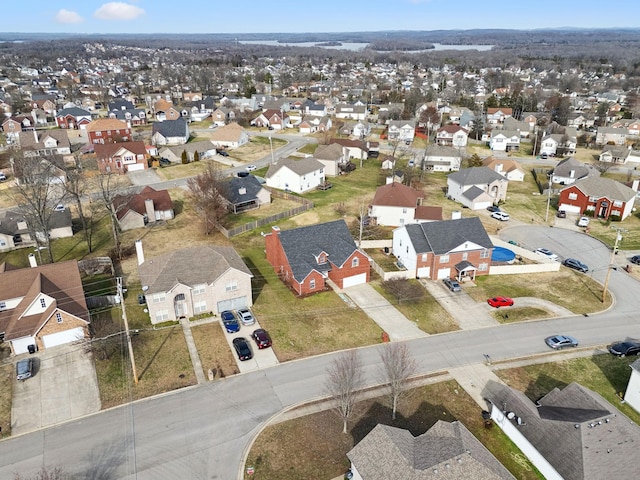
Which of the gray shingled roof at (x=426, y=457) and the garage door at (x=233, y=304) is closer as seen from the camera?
the gray shingled roof at (x=426, y=457)

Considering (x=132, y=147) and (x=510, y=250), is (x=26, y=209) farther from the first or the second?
(x=510, y=250)

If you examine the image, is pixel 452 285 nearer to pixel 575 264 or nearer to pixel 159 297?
pixel 575 264

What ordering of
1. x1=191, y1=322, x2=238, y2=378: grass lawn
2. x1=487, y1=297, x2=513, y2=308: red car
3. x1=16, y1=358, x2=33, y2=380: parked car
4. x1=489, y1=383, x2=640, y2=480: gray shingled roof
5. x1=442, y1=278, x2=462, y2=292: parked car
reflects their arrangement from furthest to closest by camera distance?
x1=442, y1=278, x2=462, y2=292: parked car < x1=487, y1=297, x2=513, y2=308: red car < x1=191, y1=322, x2=238, y2=378: grass lawn < x1=16, y1=358, x2=33, y2=380: parked car < x1=489, y1=383, x2=640, y2=480: gray shingled roof

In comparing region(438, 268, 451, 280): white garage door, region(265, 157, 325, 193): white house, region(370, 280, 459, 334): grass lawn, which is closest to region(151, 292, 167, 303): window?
region(370, 280, 459, 334): grass lawn

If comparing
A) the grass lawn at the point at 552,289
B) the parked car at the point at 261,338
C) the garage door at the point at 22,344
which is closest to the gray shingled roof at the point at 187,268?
the parked car at the point at 261,338

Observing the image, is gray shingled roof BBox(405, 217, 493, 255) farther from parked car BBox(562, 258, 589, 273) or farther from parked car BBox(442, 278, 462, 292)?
parked car BBox(562, 258, 589, 273)

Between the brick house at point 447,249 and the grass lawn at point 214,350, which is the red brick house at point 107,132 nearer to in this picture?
the grass lawn at point 214,350

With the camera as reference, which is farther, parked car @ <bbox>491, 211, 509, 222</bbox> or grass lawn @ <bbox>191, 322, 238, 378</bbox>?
parked car @ <bbox>491, 211, 509, 222</bbox>
